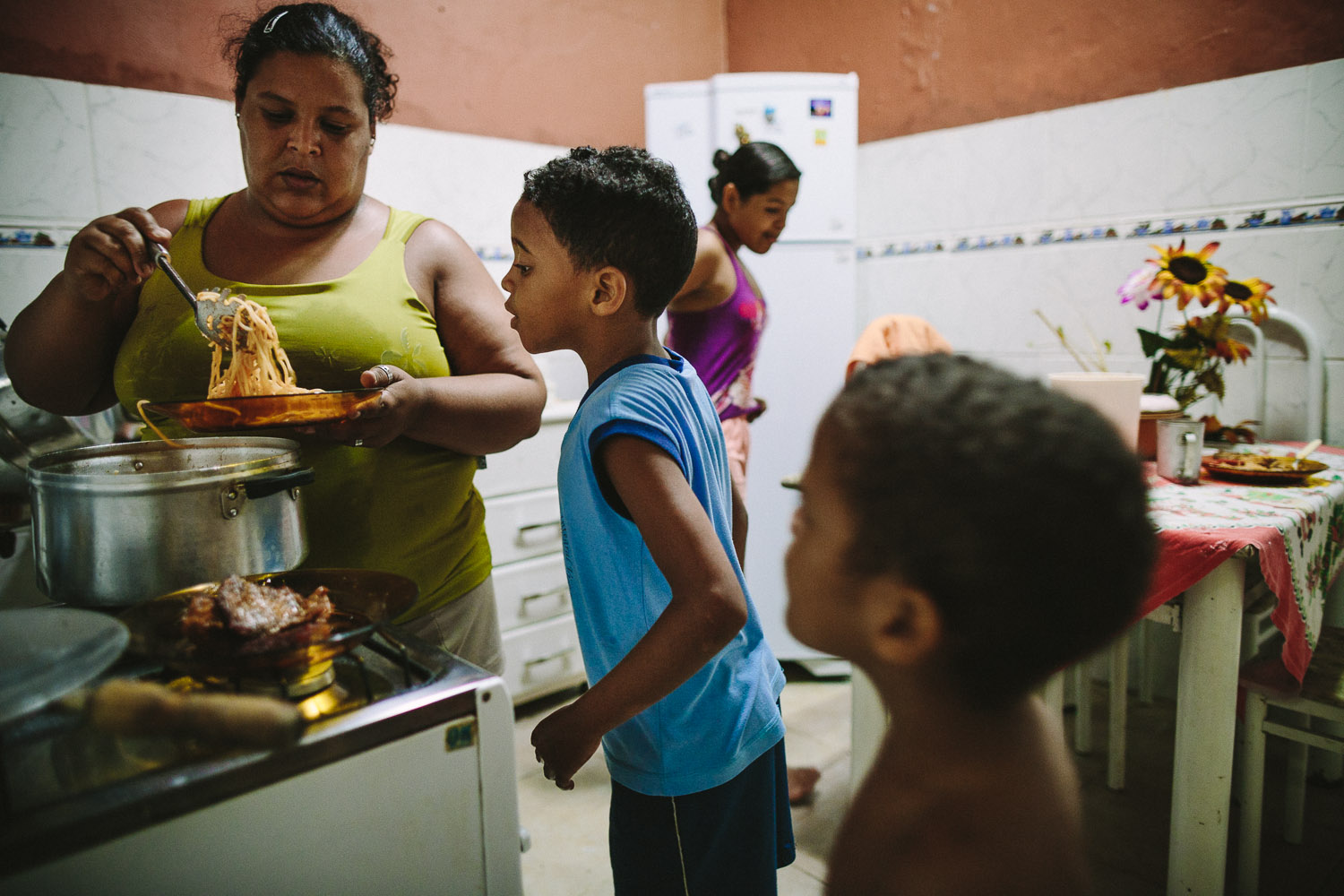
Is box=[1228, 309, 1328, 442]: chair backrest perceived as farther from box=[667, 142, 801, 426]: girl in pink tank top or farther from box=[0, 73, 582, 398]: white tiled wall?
box=[0, 73, 582, 398]: white tiled wall

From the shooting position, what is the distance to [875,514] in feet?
2.34

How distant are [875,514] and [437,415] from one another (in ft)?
2.31

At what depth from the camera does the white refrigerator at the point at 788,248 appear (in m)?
2.98

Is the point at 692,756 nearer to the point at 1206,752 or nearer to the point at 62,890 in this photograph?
the point at 62,890

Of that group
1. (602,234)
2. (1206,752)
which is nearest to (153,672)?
(602,234)

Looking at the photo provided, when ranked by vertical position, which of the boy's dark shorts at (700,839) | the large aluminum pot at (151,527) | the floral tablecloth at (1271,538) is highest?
the large aluminum pot at (151,527)

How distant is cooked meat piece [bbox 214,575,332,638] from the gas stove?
0.05 meters

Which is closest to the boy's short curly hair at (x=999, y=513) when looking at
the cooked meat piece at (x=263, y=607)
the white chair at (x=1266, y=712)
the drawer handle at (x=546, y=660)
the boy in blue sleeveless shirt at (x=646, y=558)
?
the boy in blue sleeveless shirt at (x=646, y=558)

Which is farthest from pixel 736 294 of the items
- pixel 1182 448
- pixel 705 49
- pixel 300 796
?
pixel 705 49

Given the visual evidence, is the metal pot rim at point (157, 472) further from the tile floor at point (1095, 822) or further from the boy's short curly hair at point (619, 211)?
the tile floor at point (1095, 822)

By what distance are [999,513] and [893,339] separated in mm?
2318

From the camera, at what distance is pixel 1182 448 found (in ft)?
6.57

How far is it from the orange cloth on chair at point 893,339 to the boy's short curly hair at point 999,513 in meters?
2.14

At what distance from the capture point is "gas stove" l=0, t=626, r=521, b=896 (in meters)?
0.60
